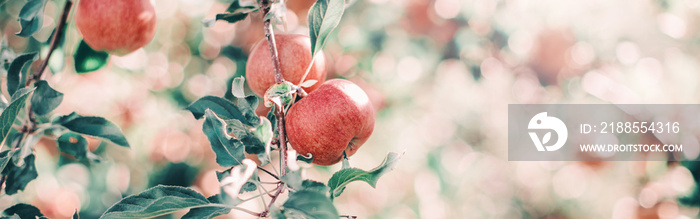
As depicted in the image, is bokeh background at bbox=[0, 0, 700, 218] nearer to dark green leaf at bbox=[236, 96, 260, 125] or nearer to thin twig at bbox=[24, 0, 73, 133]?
thin twig at bbox=[24, 0, 73, 133]

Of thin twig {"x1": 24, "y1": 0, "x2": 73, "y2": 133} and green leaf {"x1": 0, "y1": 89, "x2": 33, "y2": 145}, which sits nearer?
green leaf {"x1": 0, "y1": 89, "x2": 33, "y2": 145}

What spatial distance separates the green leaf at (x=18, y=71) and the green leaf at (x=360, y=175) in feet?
1.31

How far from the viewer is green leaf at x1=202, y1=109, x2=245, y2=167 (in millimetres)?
402

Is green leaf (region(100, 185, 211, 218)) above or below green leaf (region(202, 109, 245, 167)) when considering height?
below

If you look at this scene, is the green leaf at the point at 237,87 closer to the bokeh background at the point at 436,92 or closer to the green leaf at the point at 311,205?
the green leaf at the point at 311,205

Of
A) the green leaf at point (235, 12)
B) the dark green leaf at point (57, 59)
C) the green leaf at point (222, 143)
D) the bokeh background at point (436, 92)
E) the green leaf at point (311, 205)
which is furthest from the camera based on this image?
the bokeh background at point (436, 92)

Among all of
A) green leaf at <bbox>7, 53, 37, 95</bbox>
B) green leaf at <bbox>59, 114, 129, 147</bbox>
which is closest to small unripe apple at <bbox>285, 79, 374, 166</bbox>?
green leaf at <bbox>59, 114, 129, 147</bbox>

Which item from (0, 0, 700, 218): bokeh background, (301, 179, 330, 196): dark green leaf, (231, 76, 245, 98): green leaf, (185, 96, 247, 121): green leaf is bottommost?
(0, 0, 700, 218): bokeh background

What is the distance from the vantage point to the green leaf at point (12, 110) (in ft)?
1.35

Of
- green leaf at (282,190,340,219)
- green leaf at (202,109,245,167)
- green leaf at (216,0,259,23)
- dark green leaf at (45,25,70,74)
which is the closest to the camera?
green leaf at (282,190,340,219)

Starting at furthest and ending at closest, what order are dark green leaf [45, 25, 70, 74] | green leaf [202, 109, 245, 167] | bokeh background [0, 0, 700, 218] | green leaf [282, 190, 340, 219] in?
1. bokeh background [0, 0, 700, 218]
2. dark green leaf [45, 25, 70, 74]
3. green leaf [202, 109, 245, 167]
4. green leaf [282, 190, 340, 219]

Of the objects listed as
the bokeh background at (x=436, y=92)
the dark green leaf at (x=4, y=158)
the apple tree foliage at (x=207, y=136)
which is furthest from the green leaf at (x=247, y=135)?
the bokeh background at (x=436, y=92)

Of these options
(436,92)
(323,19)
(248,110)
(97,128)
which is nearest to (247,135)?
(248,110)

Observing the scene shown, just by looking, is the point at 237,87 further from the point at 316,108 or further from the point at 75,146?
the point at 75,146
